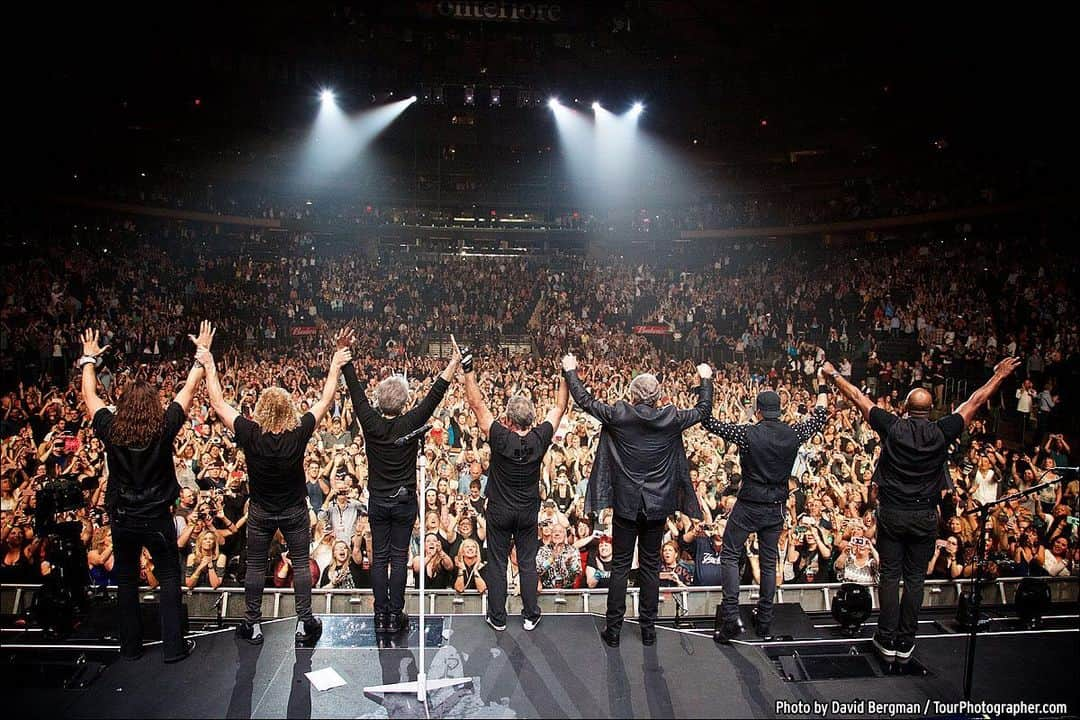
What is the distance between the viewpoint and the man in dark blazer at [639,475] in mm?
A: 2836

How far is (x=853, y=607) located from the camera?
10.7 feet

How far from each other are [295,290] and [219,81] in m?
4.96

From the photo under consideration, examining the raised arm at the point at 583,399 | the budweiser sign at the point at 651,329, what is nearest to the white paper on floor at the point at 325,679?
the raised arm at the point at 583,399

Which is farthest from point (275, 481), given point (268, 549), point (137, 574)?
point (137, 574)

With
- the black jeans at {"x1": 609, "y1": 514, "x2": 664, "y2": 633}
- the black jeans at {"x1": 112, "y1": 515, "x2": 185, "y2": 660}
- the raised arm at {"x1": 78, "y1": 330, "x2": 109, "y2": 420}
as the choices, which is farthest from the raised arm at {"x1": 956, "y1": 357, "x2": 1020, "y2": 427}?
the raised arm at {"x1": 78, "y1": 330, "x2": 109, "y2": 420}

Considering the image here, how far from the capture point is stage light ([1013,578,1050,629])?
132 inches

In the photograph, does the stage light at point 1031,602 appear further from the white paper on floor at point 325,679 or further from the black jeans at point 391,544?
the white paper on floor at point 325,679

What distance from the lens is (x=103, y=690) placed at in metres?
2.63

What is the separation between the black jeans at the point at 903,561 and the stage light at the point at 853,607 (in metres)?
0.18

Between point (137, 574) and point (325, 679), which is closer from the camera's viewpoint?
point (325, 679)

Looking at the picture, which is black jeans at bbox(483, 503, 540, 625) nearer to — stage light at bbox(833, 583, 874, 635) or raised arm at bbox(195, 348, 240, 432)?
raised arm at bbox(195, 348, 240, 432)

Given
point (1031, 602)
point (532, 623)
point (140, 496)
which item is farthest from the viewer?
point (1031, 602)

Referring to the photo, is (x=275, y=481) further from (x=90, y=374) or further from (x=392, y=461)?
(x=90, y=374)

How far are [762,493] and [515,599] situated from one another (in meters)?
1.52
